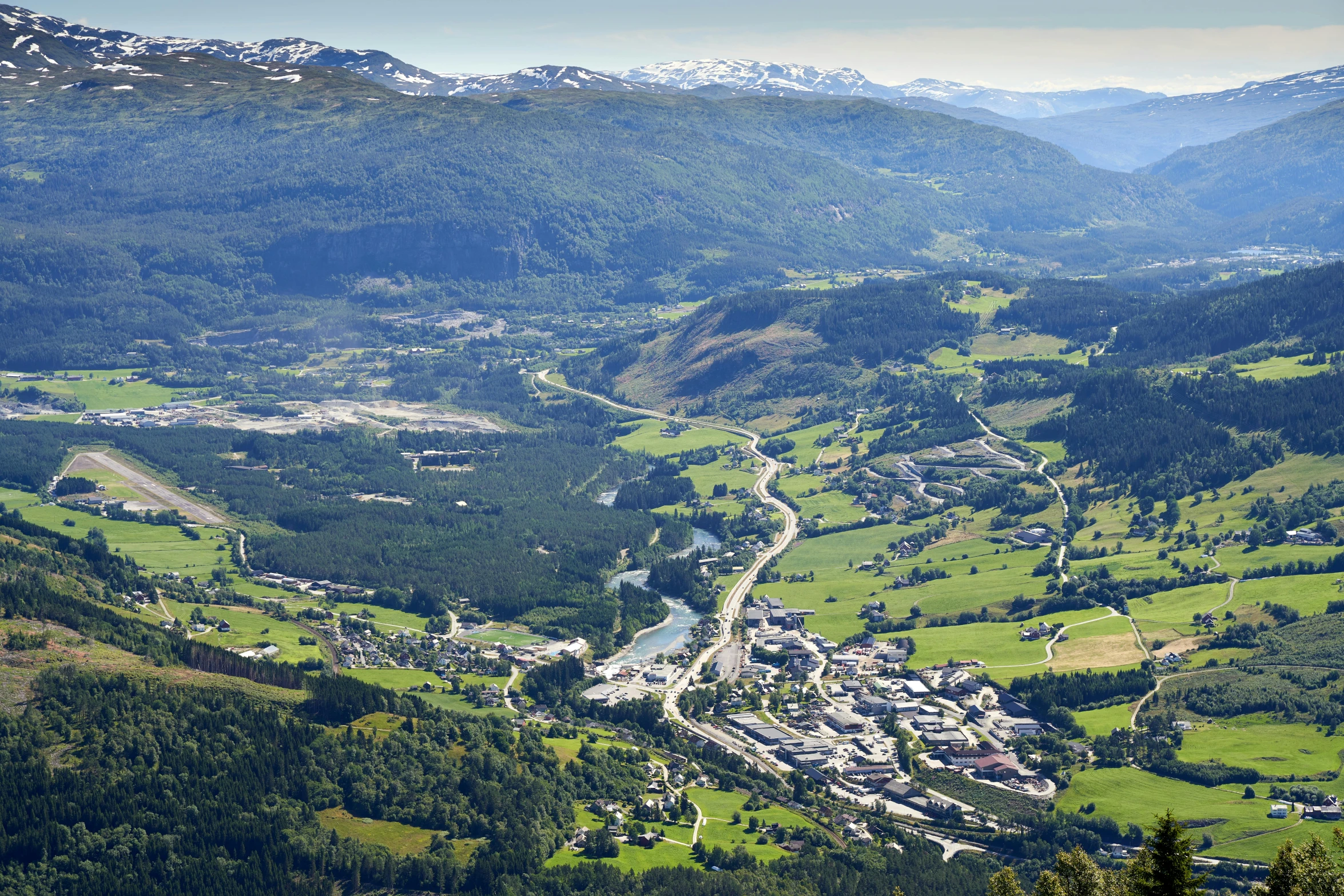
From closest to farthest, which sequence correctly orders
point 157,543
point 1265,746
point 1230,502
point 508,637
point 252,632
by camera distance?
1. point 1265,746
2. point 252,632
3. point 508,637
4. point 1230,502
5. point 157,543

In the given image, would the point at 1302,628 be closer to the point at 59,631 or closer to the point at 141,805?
the point at 141,805

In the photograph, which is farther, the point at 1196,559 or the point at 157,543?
the point at 157,543

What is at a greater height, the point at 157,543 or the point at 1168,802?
the point at 1168,802

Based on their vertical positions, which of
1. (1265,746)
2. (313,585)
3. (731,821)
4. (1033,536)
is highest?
(1033,536)

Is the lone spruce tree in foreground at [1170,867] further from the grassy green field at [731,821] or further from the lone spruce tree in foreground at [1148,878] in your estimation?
the grassy green field at [731,821]

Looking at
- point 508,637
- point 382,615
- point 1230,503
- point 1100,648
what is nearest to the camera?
point 1100,648

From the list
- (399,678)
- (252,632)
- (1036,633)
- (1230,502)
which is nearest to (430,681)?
(399,678)

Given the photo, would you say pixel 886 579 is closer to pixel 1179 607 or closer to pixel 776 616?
pixel 776 616

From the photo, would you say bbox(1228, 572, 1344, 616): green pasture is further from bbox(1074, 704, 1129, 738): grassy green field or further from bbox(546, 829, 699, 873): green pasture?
bbox(546, 829, 699, 873): green pasture

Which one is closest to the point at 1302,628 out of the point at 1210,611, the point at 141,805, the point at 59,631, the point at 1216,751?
the point at 1210,611
